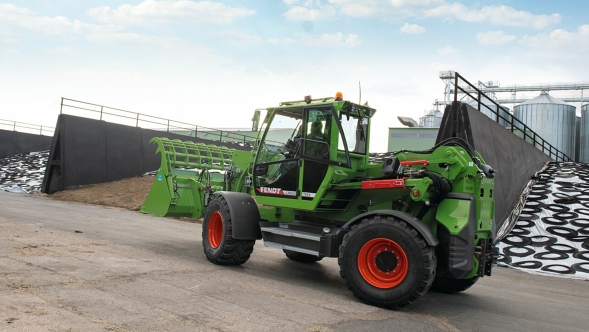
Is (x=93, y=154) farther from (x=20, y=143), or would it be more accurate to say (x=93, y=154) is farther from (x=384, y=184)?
(x=384, y=184)

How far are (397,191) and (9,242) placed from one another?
20.6 feet

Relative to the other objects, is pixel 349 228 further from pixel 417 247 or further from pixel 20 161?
pixel 20 161

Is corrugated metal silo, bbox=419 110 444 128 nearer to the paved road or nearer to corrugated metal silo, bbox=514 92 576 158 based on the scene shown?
corrugated metal silo, bbox=514 92 576 158

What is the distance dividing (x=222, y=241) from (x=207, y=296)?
7.05ft

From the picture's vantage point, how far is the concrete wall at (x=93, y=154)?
22969 millimetres

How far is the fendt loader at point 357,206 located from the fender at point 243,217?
0.02m

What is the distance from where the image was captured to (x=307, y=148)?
743cm

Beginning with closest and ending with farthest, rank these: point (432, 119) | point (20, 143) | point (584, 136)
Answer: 1. point (584, 136)
2. point (20, 143)
3. point (432, 119)

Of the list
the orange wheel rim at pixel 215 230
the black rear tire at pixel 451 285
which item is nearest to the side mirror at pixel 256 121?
the orange wheel rim at pixel 215 230

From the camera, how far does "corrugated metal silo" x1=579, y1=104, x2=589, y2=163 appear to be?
3382 centimetres

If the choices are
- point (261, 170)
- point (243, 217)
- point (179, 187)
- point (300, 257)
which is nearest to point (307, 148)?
point (261, 170)

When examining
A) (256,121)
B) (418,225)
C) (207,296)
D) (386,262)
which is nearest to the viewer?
(207,296)

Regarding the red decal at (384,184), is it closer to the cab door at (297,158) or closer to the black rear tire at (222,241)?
the cab door at (297,158)

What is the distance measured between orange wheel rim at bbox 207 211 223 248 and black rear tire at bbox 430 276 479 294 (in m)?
3.52
